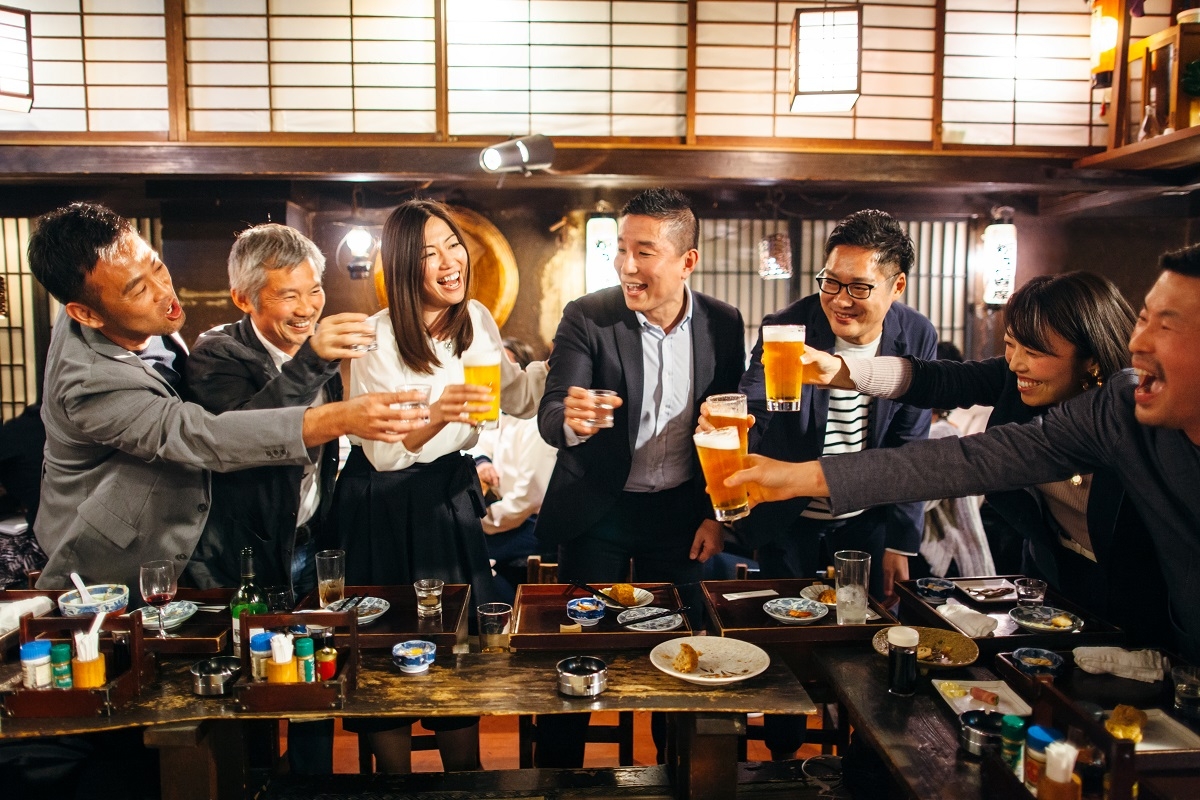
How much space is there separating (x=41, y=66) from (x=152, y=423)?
14.7 ft

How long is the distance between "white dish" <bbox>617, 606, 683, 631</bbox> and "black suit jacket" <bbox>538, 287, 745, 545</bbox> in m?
0.56

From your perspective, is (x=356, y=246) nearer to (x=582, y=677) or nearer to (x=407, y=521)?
(x=407, y=521)

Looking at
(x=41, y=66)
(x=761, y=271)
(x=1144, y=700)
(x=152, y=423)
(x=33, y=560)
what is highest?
(x=41, y=66)

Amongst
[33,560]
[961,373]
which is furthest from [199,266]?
[961,373]

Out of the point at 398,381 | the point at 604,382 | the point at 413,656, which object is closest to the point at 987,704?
the point at 413,656

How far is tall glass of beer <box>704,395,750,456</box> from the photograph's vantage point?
2.25m

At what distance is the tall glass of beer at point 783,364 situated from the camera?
2.44 metres

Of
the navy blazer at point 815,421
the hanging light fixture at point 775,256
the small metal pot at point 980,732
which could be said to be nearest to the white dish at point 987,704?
the small metal pot at point 980,732

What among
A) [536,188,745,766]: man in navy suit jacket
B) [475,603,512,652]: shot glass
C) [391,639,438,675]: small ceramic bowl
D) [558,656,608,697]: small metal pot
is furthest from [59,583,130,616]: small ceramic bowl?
[536,188,745,766]: man in navy suit jacket

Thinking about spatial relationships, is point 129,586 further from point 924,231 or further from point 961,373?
point 924,231

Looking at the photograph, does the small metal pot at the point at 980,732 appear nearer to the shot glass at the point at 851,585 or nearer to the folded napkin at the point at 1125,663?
the folded napkin at the point at 1125,663

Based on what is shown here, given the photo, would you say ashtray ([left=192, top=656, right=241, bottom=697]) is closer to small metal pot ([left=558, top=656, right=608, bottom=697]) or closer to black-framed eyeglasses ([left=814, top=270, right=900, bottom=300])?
small metal pot ([left=558, top=656, right=608, bottom=697])

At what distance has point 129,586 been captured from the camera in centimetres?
259

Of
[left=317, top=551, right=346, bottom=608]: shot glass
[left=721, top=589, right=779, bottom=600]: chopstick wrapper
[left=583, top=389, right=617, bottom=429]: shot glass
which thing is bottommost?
[left=721, top=589, right=779, bottom=600]: chopstick wrapper
